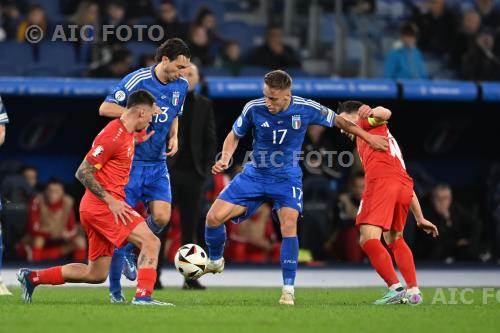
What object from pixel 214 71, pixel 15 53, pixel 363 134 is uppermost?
pixel 15 53

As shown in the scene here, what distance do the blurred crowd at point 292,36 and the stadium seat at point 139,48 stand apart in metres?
0.01

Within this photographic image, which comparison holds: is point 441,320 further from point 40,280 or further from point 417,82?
point 417,82

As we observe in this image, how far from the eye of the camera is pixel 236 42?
1805cm

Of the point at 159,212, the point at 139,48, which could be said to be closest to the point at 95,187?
the point at 159,212

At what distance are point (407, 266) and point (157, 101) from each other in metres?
2.53

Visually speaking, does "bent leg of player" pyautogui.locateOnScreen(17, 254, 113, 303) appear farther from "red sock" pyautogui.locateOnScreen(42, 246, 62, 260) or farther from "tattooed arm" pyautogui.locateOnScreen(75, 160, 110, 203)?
"red sock" pyautogui.locateOnScreen(42, 246, 62, 260)

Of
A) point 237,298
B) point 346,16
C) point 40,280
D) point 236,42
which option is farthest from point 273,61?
point 40,280

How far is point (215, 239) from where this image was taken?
10602 mm

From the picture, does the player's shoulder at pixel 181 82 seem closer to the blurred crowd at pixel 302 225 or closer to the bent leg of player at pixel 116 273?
the bent leg of player at pixel 116 273

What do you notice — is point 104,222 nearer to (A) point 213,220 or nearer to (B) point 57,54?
(A) point 213,220

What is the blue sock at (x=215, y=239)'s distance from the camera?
34.7ft

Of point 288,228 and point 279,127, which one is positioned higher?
point 279,127

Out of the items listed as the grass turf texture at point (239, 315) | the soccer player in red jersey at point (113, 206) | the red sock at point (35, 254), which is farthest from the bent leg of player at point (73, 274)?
the red sock at point (35, 254)

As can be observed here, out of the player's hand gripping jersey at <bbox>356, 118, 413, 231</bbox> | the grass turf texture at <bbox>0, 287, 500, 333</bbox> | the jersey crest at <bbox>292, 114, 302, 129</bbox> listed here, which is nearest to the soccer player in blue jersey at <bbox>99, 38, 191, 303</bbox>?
the grass turf texture at <bbox>0, 287, 500, 333</bbox>
